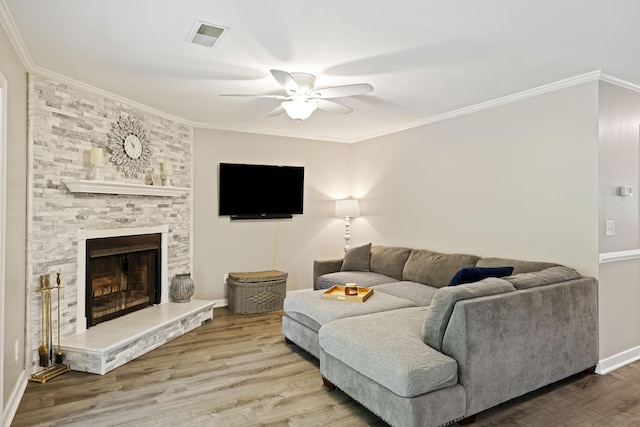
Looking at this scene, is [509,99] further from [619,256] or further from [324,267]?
[324,267]

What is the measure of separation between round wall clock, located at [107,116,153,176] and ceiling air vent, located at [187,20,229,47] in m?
1.87

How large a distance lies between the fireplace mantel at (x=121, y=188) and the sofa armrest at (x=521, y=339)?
10.4ft

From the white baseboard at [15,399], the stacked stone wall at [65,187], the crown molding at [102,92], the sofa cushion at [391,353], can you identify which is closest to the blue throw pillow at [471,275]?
the sofa cushion at [391,353]

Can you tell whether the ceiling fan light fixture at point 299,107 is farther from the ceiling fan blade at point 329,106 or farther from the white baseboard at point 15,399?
the white baseboard at point 15,399

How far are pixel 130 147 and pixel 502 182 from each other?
3.86 metres

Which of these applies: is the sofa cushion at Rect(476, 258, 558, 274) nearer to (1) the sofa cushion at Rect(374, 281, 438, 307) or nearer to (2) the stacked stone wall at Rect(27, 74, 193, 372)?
(1) the sofa cushion at Rect(374, 281, 438, 307)

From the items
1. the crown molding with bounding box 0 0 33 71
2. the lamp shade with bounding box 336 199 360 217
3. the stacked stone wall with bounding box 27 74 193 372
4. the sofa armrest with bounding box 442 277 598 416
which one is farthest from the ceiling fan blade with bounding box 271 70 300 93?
the lamp shade with bounding box 336 199 360 217

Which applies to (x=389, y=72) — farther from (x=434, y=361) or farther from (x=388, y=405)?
A: (x=388, y=405)

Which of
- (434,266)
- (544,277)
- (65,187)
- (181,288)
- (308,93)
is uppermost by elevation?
(308,93)

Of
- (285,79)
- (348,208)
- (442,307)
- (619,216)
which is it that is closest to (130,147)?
(285,79)

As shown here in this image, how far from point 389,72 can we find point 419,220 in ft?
7.75

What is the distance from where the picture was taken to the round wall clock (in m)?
4.04

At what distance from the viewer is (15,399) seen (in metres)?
2.71

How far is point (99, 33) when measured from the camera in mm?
2555
